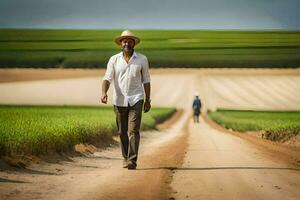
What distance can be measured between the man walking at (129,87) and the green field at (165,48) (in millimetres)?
25560

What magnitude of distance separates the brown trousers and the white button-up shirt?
95 millimetres

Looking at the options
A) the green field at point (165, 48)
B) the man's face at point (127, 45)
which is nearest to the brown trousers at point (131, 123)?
the man's face at point (127, 45)

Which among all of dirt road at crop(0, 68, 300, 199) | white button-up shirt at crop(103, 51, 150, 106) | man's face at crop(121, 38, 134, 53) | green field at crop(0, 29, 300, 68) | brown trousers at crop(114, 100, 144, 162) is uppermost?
green field at crop(0, 29, 300, 68)

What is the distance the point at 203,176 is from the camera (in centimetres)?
870

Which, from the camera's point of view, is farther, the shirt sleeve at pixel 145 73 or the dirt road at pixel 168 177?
the shirt sleeve at pixel 145 73

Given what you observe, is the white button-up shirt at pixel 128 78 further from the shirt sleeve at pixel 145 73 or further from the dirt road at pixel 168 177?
the dirt road at pixel 168 177

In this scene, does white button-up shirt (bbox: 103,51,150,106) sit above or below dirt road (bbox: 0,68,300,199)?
above

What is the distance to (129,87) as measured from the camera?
10102 mm

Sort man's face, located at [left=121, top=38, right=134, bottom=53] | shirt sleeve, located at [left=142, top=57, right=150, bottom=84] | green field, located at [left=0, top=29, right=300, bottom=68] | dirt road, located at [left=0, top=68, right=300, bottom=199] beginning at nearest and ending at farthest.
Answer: dirt road, located at [left=0, top=68, right=300, bottom=199] < man's face, located at [left=121, top=38, right=134, bottom=53] < shirt sleeve, located at [left=142, top=57, right=150, bottom=84] < green field, located at [left=0, top=29, right=300, bottom=68]

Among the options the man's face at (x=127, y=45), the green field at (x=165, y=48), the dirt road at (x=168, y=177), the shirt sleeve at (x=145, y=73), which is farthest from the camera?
the green field at (x=165, y=48)

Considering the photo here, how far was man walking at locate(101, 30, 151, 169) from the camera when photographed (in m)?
10.0

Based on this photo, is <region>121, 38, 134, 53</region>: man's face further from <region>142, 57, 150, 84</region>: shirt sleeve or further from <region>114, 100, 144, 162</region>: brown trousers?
<region>114, 100, 144, 162</region>: brown trousers

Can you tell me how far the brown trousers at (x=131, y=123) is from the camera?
10.0 metres

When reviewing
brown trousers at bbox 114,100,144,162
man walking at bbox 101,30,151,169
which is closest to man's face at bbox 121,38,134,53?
man walking at bbox 101,30,151,169
